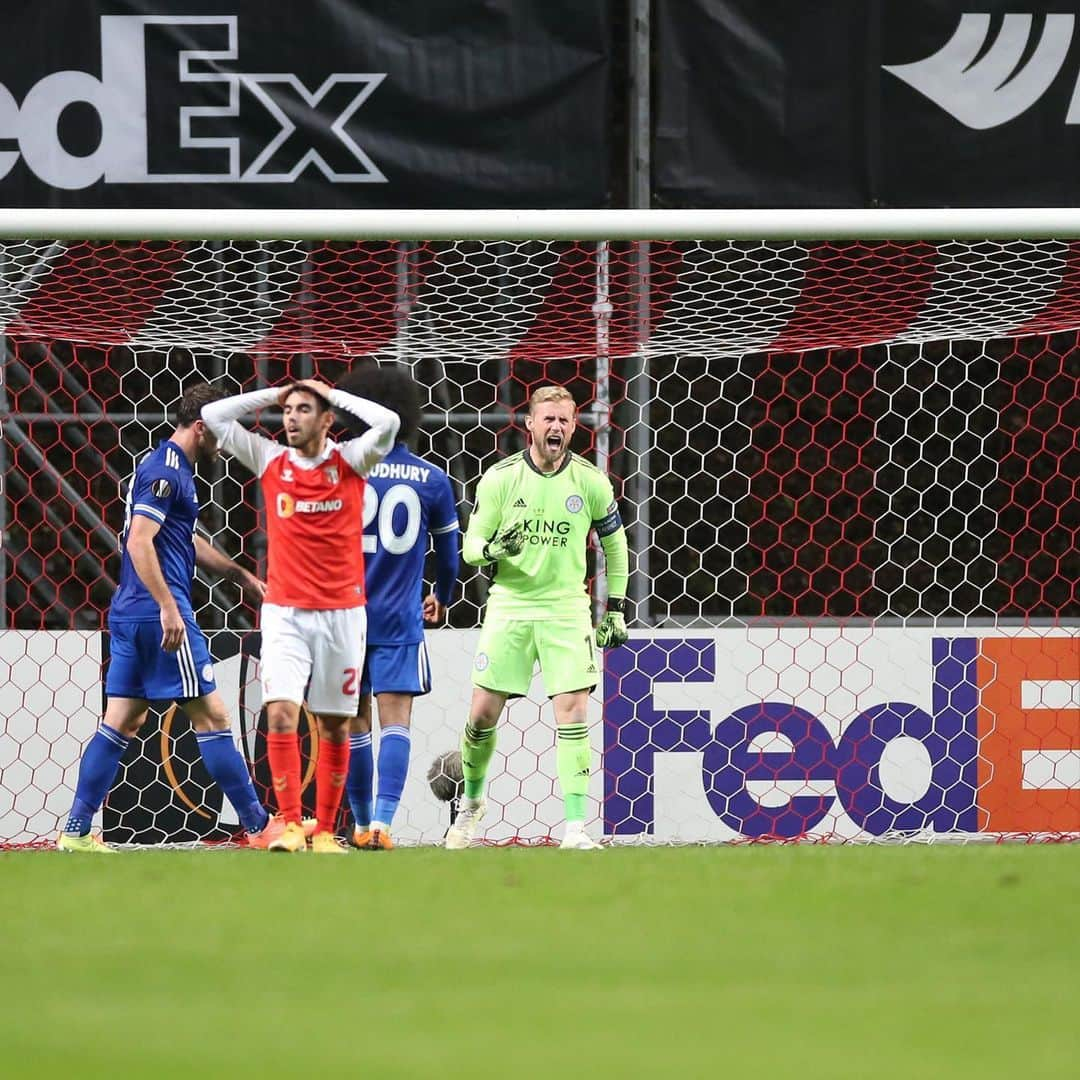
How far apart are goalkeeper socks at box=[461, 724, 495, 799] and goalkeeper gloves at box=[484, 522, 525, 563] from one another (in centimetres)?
61

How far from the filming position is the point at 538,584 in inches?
261

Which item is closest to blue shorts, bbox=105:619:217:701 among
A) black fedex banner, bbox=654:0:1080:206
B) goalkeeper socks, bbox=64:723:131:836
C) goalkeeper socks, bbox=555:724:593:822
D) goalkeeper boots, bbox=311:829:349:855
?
goalkeeper socks, bbox=64:723:131:836

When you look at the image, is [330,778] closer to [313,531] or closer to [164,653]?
[164,653]

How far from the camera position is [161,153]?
350 inches

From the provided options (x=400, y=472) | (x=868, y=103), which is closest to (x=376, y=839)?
(x=400, y=472)

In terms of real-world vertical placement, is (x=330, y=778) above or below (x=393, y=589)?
below

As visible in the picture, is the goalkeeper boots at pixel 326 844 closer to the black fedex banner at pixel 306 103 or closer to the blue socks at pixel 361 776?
the blue socks at pixel 361 776

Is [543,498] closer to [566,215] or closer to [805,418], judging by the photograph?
[566,215]

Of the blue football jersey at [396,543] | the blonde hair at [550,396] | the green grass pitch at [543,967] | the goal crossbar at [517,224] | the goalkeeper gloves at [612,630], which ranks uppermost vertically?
the goal crossbar at [517,224]

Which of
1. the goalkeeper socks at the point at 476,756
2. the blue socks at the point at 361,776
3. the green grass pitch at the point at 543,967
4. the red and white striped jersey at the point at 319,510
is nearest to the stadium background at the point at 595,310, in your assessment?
the goalkeeper socks at the point at 476,756

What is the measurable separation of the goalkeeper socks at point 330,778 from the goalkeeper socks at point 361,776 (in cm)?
25

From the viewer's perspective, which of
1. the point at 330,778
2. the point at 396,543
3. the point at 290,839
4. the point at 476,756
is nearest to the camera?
the point at 290,839

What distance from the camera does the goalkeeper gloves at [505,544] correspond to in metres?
6.47

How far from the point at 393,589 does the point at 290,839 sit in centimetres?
101
